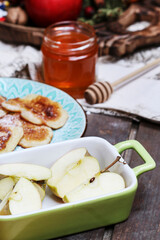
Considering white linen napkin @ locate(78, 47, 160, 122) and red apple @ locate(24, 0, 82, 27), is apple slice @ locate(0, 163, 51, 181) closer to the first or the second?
white linen napkin @ locate(78, 47, 160, 122)

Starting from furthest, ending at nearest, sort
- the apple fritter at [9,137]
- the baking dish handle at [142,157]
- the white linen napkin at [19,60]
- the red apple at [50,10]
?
the red apple at [50,10], the white linen napkin at [19,60], the apple fritter at [9,137], the baking dish handle at [142,157]

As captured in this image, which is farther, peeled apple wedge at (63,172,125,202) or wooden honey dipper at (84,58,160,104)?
wooden honey dipper at (84,58,160,104)

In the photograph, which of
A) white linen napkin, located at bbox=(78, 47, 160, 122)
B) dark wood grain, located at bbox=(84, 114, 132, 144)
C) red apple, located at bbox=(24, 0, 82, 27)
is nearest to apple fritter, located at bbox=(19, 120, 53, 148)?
dark wood grain, located at bbox=(84, 114, 132, 144)

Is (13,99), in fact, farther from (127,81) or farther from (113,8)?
(113,8)

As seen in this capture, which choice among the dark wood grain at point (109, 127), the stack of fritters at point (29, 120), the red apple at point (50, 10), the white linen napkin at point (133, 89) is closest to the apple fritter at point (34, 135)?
the stack of fritters at point (29, 120)

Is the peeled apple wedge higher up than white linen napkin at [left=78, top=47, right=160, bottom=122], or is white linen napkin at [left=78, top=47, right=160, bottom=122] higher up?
the peeled apple wedge

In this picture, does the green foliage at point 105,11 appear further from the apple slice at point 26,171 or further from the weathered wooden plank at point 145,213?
the apple slice at point 26,171

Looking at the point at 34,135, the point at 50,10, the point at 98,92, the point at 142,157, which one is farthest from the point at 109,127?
the point at 50,10
